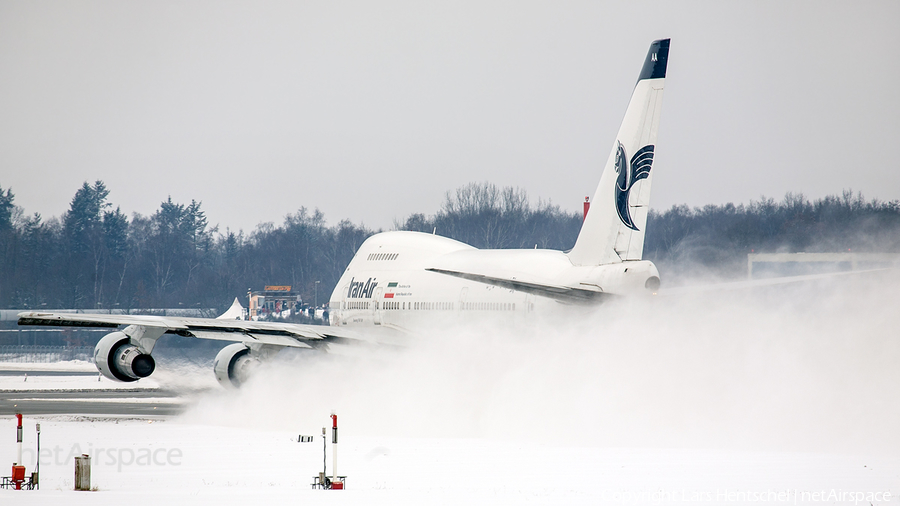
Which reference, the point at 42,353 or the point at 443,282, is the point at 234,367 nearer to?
the point at 443,282

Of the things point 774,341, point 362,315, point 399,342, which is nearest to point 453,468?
point 774,341

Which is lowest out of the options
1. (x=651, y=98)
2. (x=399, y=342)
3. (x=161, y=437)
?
(x=161, y=437)

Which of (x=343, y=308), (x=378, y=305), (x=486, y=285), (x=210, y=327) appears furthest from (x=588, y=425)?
(x=343, y=308)

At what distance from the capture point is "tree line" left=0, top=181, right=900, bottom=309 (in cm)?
5344

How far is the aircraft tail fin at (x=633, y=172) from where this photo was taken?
20.2 m

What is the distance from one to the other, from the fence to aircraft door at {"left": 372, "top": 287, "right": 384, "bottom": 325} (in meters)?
30.2

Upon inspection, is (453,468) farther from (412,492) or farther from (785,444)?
(785,444)

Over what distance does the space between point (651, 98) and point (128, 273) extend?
244ft

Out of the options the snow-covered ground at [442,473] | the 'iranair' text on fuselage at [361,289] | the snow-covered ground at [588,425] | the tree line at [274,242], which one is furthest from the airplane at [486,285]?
the tree line at [274,242]

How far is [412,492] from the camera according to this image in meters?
12.4

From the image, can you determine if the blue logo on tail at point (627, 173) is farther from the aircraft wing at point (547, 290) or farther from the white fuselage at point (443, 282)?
the aircraft wing at point (547, 290)

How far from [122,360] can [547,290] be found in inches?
406

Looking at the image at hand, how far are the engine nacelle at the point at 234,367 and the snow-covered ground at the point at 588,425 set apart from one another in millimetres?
1560

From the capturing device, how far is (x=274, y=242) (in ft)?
357
